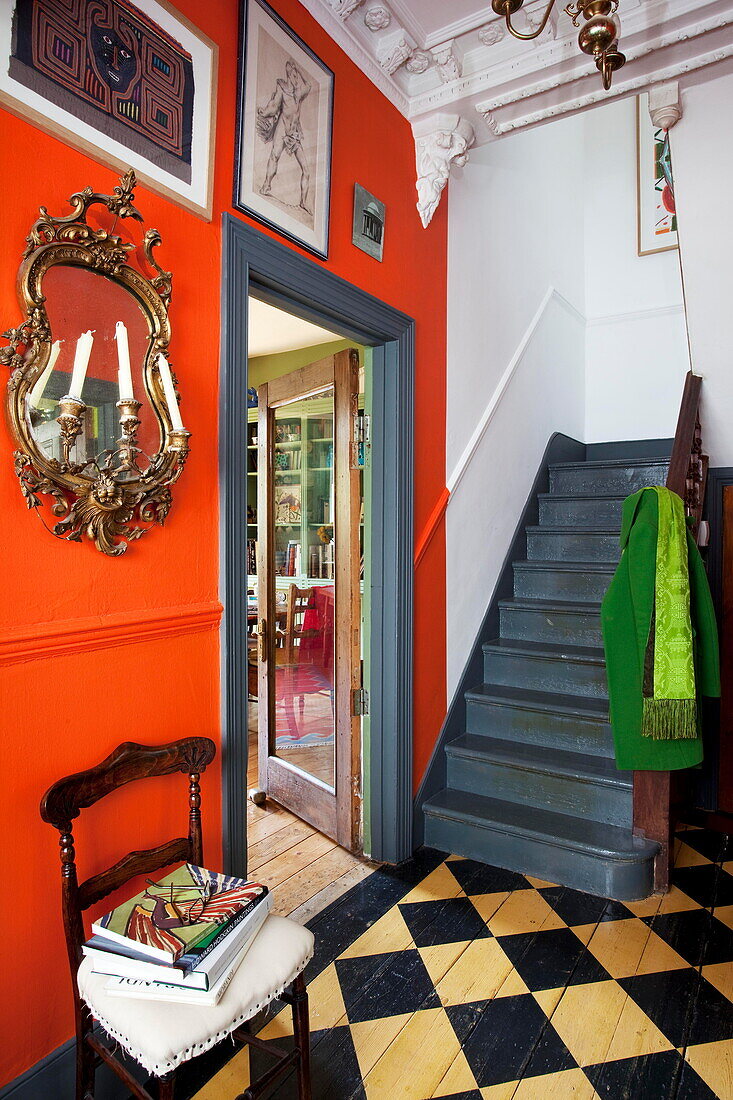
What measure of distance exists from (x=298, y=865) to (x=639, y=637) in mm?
1542

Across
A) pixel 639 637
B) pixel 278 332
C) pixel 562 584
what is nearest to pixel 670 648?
pixel 639 637

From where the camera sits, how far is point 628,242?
15.1ft

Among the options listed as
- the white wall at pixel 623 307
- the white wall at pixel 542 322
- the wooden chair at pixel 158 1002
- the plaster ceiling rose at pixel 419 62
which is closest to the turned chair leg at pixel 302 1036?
the wooden chair at pixel 158 1002

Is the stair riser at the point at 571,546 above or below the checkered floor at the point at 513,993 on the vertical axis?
above

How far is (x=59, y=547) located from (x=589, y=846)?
199 cm

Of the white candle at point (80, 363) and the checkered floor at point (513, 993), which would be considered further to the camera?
the checkered floor at point (513, 993)

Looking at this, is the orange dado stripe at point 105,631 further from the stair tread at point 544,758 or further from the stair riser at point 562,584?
→ the stair riser at point 562,584

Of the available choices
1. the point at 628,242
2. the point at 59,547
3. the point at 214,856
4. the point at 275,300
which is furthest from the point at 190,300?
the point at 628,242

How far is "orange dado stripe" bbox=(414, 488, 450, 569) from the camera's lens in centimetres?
264

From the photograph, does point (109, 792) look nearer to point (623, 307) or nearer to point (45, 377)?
point (45, 377)

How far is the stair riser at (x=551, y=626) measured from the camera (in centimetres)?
316

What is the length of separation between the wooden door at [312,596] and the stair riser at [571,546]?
136cm

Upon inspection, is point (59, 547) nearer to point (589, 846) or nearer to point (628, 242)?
point (589, 846)

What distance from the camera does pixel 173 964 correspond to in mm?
1163
